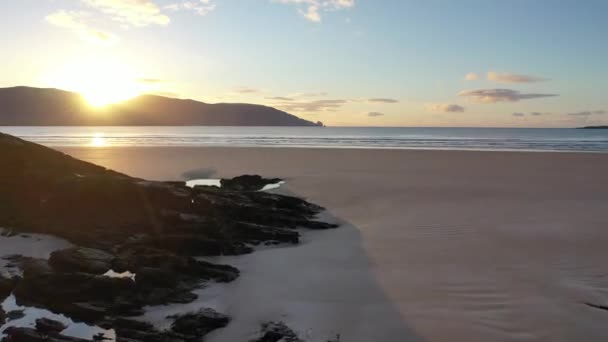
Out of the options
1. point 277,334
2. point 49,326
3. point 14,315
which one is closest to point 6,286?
point 14,315

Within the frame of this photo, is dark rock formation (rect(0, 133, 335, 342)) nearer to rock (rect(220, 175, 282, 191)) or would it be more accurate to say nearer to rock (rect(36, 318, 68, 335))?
rock (rect(36, 318, 68, 335))

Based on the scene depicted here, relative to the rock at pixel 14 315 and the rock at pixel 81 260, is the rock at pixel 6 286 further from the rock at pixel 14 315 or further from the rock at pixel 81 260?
the rock at pixel 14 315

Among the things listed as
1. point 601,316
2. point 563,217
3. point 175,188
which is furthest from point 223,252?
point 563,217

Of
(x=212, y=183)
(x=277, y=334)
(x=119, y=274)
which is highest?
(x=212, y=183)

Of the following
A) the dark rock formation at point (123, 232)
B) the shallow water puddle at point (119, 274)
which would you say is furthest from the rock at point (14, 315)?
the shallow water puddle at point (119, 274)

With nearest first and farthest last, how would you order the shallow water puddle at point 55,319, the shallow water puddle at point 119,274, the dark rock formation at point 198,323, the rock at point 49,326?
the rock at point 49,326
the shallow water puddle at point 55,319
the dark rock formation at point 198,323
the shallow water puddle at point 119,274

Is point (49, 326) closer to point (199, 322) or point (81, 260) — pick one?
point (199, 322)

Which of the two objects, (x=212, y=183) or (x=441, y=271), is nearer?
(x=441, y=271)
